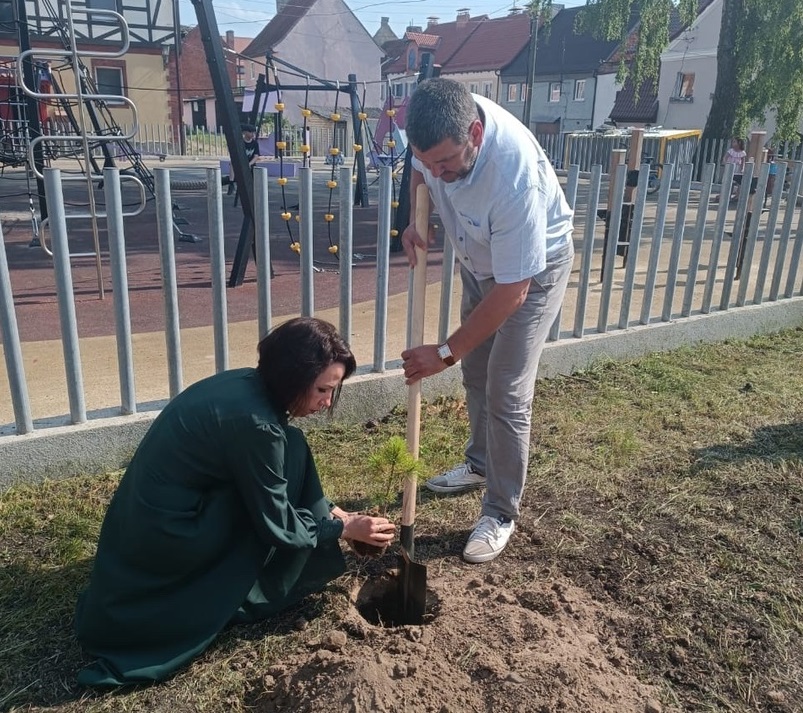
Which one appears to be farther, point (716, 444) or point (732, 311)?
point (732, 311)

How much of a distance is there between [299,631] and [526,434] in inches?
45.3

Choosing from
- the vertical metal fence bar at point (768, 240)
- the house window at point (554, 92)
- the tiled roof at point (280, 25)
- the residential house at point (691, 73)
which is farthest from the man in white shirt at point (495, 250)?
the tiled roof at point (280, 25)

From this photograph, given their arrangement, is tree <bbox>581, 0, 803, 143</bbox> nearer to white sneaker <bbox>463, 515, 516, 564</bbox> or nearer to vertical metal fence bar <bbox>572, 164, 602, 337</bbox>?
vertical metal fence bar <bbox>572, 164, 602, 337</bbox>

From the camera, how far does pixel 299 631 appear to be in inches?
96.7

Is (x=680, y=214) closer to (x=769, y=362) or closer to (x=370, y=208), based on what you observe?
(x=769, y=362)

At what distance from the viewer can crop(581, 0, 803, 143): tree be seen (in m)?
17.5

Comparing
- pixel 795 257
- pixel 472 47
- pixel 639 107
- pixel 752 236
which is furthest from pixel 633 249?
pixel 472 47

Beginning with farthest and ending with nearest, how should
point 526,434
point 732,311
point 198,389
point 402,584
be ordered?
1. point 732,311
2. point 526,434
3. point 402,584
4. point 198,389

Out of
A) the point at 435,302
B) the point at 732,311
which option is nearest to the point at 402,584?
the point at 435,302

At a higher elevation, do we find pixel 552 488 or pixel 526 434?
pixel 526 434

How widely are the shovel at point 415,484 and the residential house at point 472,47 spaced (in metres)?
44.4

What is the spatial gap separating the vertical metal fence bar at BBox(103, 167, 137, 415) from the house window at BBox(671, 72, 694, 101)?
35.3 metres

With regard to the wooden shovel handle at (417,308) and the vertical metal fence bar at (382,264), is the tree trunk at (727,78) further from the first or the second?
A: the wooden shovel handle at (417,308)

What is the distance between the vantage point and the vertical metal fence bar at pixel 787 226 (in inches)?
236
